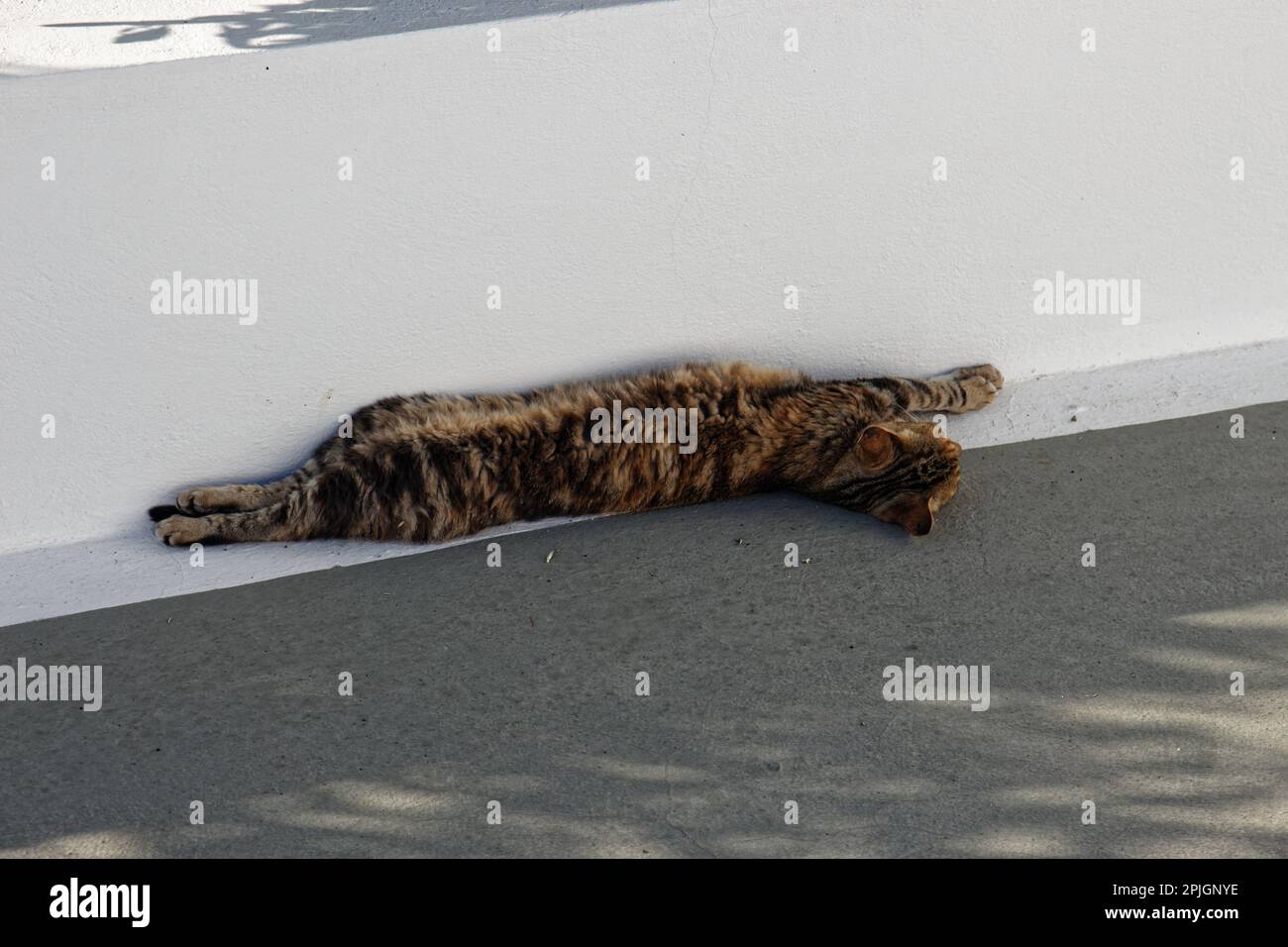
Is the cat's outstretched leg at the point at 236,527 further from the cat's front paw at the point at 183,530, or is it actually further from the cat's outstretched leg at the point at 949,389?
the cat's outstretched leg at the point at 949,389

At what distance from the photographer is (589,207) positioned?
3.77 metres

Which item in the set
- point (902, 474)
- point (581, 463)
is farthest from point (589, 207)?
point (902, 474)

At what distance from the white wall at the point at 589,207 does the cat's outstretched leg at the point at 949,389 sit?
88 mm

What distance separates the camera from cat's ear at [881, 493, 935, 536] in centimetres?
378

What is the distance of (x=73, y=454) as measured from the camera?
376 centimetres

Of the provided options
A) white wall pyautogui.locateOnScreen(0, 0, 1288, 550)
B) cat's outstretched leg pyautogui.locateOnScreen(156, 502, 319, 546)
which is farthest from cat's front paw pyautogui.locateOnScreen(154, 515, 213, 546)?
white wall pyautogui.locateOnScreen(0, 0, 1288, 550)

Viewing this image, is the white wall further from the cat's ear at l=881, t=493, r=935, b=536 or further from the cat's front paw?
the cat's ear at l=881, t=493, r=935, b=536

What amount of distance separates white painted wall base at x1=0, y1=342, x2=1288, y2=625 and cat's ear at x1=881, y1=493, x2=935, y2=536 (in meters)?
0.51

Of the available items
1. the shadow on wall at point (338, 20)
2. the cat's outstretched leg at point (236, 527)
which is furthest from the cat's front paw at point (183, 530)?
the shadow on wall at point (338, 20)

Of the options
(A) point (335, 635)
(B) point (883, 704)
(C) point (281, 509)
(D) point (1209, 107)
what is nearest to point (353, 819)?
(A) point (335, 635)

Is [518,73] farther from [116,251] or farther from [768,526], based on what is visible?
[768,526]

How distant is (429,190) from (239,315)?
28.4 inches

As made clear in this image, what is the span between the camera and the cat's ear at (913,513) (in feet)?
12.4

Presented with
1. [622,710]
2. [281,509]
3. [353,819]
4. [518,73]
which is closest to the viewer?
[353,819]
